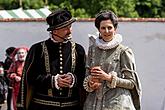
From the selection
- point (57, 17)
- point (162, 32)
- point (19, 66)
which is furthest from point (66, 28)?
point (162, 32)

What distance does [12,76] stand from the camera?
24.8 ft

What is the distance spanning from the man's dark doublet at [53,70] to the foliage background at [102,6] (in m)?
17.8

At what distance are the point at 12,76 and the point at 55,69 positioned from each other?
318cm

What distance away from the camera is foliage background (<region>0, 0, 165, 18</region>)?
24.0 m

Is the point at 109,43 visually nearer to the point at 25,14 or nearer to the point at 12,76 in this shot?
the point at 12,76

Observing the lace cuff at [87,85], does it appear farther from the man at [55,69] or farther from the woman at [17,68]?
the woman at [17,68]

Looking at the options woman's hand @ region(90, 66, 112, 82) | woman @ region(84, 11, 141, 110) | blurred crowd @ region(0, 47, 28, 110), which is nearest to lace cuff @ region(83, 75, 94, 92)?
woman @ region(84, 11, 141, 110)

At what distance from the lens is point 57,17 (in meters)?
4.48

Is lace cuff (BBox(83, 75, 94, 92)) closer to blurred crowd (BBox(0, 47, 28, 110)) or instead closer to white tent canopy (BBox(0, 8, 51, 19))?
blurred crowd (BBox(0, 47, 28, 110))

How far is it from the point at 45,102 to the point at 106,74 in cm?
60

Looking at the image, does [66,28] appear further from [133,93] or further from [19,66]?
[19,66]

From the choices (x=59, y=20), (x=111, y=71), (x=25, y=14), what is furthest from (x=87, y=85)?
(x=25, y=14)

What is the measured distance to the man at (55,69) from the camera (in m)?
4.45

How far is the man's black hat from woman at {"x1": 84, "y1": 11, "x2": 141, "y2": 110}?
307mm
